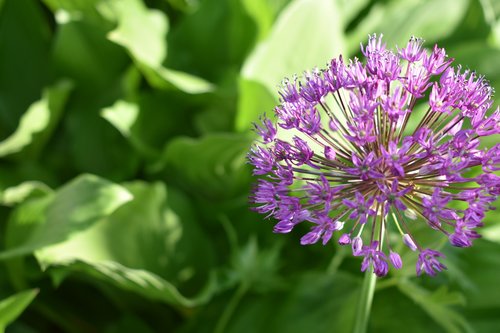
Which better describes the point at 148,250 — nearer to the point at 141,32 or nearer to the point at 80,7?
the point at 141,32

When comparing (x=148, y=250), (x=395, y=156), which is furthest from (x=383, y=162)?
(x=148, y=250)

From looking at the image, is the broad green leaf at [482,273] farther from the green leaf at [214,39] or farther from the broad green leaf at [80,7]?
the broad green leaf at [80,7]

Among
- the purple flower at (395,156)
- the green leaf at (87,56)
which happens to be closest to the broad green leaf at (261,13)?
the green leaf at (87,56)

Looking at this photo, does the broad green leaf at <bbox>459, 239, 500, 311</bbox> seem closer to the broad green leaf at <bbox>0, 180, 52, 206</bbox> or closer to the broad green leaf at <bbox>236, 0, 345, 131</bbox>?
the broad green leaf at <bbox>236, 0, 345, 131</bbox>

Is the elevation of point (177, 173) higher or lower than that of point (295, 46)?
lower

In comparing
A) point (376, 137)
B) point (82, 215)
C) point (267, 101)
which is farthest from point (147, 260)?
point (376, 137)

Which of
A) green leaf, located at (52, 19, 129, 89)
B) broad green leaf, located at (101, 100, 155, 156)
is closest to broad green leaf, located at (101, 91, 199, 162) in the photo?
broad green leaf, located at (101, 100, 155, 156)

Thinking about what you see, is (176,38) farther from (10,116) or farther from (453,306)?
(453,306)
